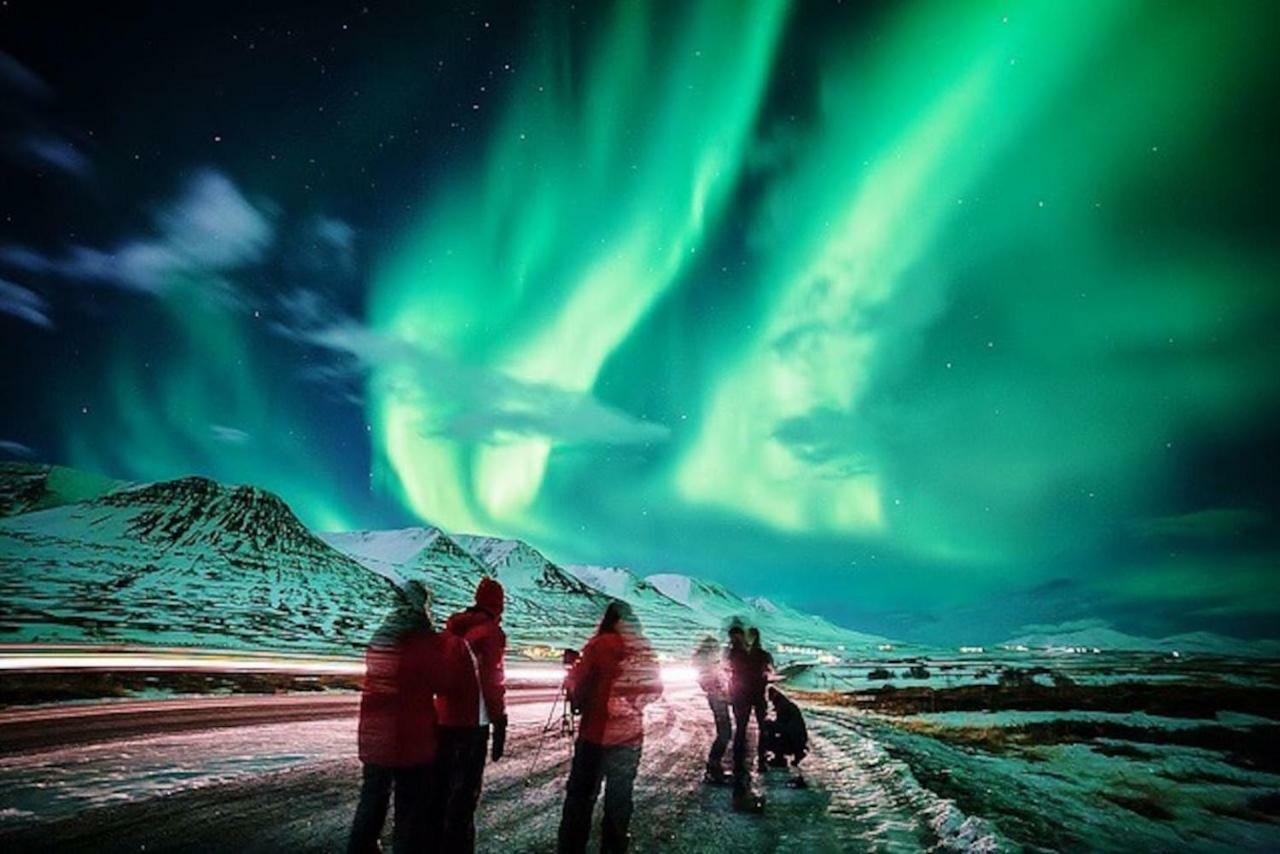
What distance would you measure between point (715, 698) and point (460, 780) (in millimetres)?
6296

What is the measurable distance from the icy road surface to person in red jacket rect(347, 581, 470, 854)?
2037 millimetres

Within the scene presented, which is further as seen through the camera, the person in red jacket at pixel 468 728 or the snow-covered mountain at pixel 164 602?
the snow-covered mountain at pixel 164 602

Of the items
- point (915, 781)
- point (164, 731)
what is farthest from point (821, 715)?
point (164, 731)

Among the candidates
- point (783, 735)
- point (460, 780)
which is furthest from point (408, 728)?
point (783, 735)

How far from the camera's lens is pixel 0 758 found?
34.0 feet

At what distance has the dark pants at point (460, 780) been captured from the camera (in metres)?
5.61

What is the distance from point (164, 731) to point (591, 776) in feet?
43.4

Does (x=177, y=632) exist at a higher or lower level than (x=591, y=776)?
higher

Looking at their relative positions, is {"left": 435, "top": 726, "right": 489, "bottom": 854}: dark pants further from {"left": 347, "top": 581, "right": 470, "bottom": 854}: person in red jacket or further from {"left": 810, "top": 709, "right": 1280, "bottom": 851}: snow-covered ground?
{"left": 810, "top": 709, "right": 1280, "bottom": 851}: snow-covered ground

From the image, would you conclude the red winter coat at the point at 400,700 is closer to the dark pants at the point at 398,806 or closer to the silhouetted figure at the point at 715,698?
the dark pants at the point at 398,806

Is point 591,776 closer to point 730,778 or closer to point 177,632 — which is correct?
point 730,778

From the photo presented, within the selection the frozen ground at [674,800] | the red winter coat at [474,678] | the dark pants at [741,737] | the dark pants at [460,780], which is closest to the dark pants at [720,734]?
the dark pants at [741,737]

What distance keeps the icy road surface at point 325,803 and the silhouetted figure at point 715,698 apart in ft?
1.34

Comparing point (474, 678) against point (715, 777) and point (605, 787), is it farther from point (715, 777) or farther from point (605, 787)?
point (715, 777)
